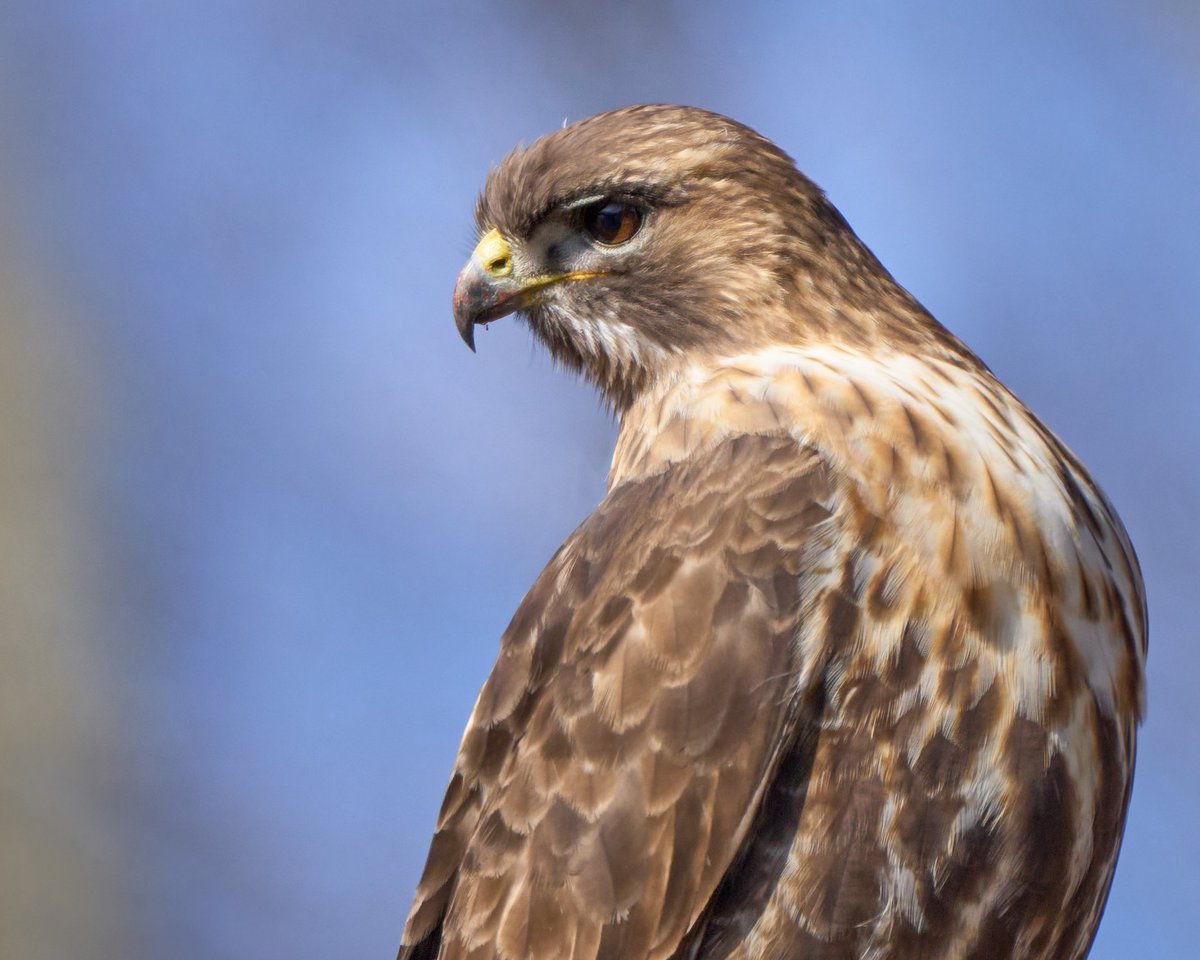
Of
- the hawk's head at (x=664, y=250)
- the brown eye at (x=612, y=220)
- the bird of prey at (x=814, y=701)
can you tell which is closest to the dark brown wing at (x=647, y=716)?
the bird of prey at (x=814, y=701)

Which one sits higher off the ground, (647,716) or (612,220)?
(612,220)

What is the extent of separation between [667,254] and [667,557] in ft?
3.01

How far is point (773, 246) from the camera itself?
322 centimetres

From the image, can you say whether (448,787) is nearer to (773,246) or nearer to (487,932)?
(487,932)

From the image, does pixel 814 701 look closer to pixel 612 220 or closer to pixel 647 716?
pixel 647 716

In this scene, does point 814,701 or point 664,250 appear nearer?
point 814,701

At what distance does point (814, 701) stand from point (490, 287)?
4.73 feet

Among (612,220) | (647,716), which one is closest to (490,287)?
(612,220)

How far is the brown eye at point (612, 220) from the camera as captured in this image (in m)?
3.38

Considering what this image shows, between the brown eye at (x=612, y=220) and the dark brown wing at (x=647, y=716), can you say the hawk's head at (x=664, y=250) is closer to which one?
the brown eye at (x=612, y=220)

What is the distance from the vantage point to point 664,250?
3.34 meters

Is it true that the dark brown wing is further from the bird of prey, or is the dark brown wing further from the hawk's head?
the hawk's head

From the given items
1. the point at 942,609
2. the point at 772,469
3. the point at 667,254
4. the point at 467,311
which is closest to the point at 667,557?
the point at 772,469

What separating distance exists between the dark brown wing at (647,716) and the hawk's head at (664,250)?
19.8 inches
